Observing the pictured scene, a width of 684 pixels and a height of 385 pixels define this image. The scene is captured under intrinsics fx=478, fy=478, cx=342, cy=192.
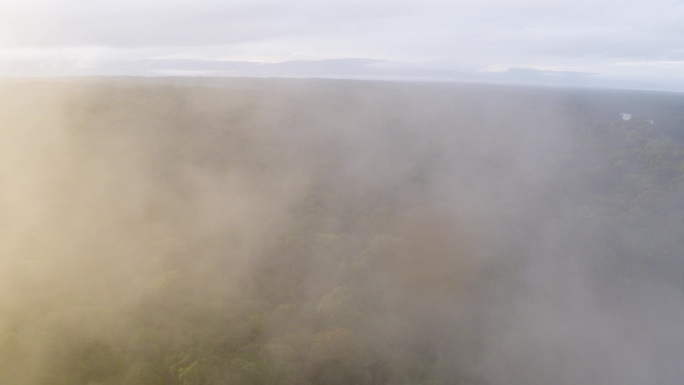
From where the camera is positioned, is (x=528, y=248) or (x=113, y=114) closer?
(x=528, y=248)

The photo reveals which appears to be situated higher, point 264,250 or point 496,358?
point 264,250

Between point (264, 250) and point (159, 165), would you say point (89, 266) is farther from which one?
point (159, 165)

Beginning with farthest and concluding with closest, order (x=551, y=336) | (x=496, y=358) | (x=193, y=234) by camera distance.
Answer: (x=193, y=234) < (x=551, y=336) < (x=496, y=358)

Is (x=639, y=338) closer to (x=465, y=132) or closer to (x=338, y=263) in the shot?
(x=338, y=263)

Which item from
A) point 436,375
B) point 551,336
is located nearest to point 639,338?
point 551,336

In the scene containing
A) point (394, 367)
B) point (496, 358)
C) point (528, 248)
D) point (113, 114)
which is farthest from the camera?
point (113, 114)

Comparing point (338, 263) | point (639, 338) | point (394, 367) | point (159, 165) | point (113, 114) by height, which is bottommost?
point (639, 338)
